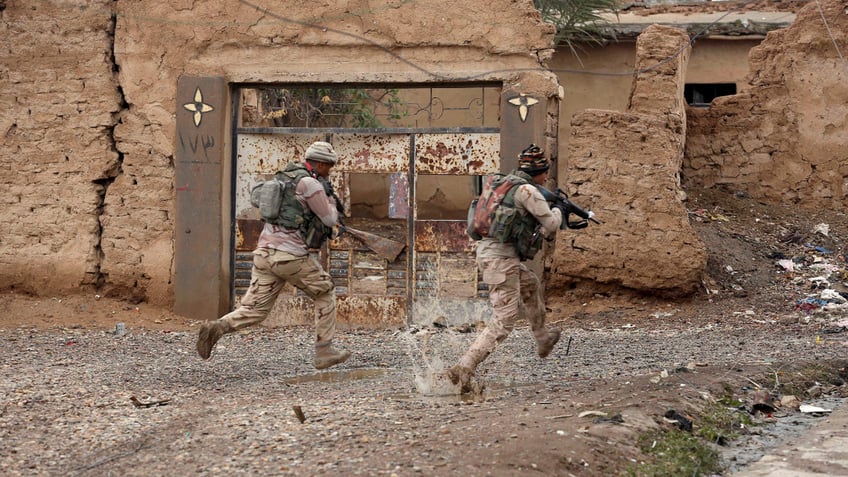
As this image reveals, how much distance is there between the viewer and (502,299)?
6.73 m

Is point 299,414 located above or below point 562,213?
below

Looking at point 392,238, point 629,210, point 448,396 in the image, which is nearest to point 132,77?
point 392,238

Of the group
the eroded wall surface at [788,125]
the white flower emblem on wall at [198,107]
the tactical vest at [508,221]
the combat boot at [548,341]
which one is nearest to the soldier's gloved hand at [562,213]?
the tactical vest at [508,221]

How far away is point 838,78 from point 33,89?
26.7ft

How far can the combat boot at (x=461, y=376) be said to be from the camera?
641 centimetres

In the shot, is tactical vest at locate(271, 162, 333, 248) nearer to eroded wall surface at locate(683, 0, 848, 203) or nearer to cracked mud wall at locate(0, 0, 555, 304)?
cracked mud wall at locate(0, 0, 555, 304)

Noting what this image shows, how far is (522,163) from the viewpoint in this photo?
682 centimetres

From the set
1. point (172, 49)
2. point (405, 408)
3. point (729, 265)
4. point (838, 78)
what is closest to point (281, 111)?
point (172, 49)

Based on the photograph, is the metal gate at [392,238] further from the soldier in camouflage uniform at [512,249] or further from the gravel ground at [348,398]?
the soldier in camouflage uniform at [512,249]

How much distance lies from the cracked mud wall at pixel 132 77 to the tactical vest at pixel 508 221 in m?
3.31

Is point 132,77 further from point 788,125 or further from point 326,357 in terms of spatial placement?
point 788,125

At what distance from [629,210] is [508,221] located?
3671mm

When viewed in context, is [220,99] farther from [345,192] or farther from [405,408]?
[405,408]

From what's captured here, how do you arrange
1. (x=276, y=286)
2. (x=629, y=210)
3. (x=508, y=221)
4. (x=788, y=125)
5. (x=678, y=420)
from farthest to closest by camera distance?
(x=788, y=125)
(x=629, y=210)
(x=276, y=286)
(x=508, y=221)
(x=678, y=420)
